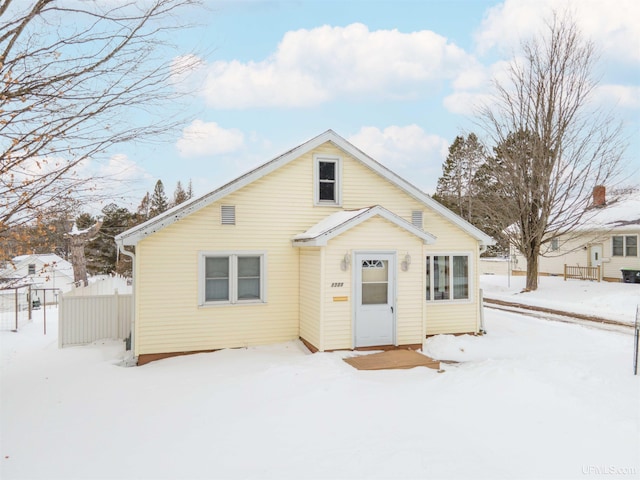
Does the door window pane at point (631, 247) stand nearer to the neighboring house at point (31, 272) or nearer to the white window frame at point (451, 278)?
the white window frame at point (451, 278)

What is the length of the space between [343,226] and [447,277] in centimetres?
410

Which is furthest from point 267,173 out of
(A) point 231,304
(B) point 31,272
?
(B) point 31,272

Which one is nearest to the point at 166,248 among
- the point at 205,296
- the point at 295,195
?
the point at 205,296

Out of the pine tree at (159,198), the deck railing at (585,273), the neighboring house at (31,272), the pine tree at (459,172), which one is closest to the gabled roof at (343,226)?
the neighboring house at (31,272)

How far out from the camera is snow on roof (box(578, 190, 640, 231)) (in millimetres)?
24341

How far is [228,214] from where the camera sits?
1032 cm

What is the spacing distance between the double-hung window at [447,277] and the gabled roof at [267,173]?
3.04 feet

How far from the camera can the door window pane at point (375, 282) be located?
9922mm

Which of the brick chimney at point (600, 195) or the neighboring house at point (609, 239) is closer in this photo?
the brick chimney at point (600, 195)

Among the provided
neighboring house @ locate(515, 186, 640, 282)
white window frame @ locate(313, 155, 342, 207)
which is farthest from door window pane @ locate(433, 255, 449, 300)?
neighboring house @ locate(515, 186, 640, 282)

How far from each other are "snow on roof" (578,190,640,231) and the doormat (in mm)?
19694

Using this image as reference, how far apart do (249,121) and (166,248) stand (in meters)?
6.15

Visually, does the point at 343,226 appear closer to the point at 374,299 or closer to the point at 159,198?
the point at 374,299

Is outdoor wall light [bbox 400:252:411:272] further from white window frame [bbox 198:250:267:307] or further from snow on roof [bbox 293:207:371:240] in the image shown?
white window frame [bbox 198:250:267:307]
